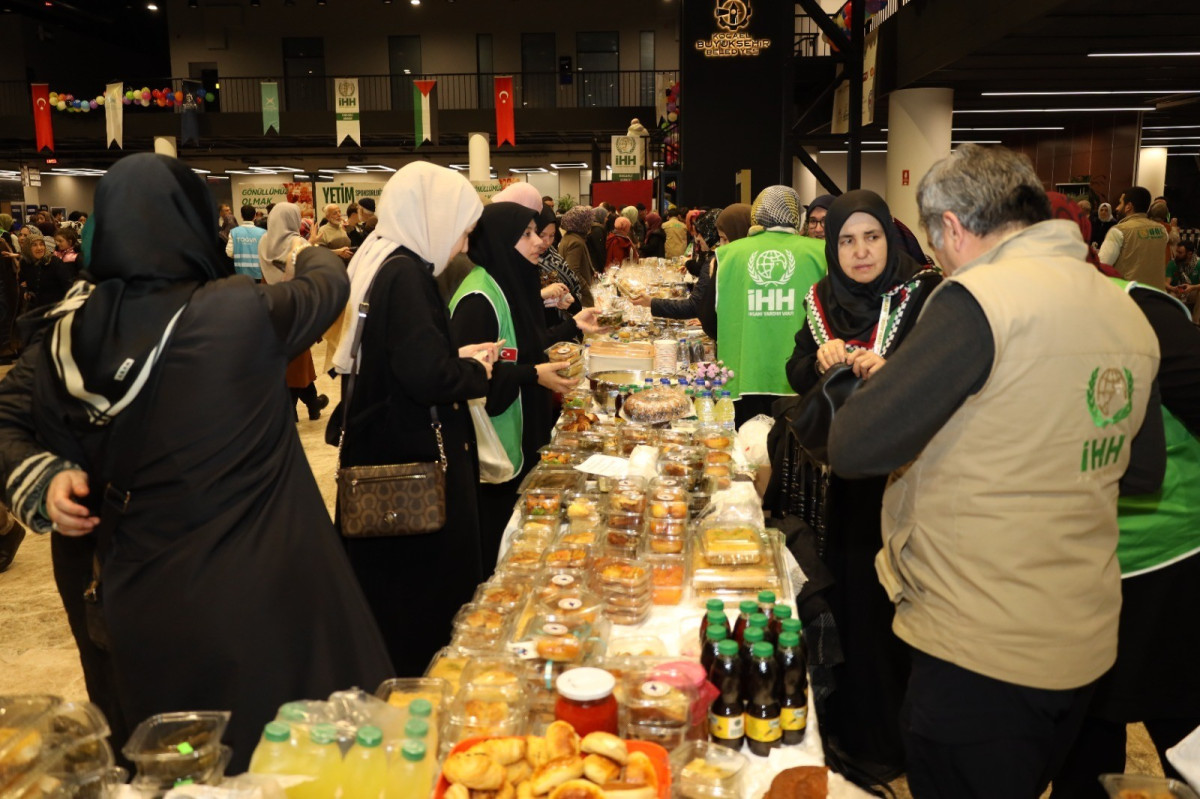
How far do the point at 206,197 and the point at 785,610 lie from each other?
1401 millimetres

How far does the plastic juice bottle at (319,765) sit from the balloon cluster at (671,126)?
15328mm

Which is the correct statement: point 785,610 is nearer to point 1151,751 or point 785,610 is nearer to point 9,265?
point 1151,751

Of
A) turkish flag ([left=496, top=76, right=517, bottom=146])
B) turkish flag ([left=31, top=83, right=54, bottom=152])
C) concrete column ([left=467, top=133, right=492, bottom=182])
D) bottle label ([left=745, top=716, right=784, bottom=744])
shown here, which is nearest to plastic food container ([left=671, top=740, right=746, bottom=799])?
bottle label ([left=745, top=716, right=784, bottom=744])

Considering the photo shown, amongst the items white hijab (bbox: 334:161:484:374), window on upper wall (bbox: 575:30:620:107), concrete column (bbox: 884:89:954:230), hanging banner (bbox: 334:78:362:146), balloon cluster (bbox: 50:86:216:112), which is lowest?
white hijab (bbox: 334:161:484:374)

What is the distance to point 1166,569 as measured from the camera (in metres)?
2.16

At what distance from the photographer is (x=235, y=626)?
5.92ft

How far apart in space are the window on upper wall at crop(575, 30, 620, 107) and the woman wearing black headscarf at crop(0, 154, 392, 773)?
26513mm

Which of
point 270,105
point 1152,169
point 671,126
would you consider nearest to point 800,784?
point 671,126

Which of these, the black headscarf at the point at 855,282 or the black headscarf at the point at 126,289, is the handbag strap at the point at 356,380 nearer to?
the black headscarf at the point at 126,289

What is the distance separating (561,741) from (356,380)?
1.50 m

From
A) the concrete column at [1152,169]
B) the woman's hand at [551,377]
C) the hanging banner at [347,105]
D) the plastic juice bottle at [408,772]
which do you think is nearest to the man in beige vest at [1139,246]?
the woman's hand at [551,377]

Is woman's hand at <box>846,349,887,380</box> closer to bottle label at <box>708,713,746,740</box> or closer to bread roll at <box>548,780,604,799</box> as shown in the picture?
bottle label at <box>708,713,746,740</box>

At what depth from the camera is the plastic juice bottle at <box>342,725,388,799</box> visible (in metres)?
1.30

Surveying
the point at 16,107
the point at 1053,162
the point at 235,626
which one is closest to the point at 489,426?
the point at 235,626
